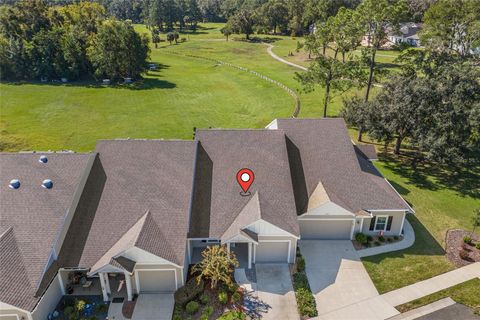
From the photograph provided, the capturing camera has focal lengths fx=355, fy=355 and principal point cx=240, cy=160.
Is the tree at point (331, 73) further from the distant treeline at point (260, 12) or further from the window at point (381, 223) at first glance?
the distant treeline at point (260, 12)

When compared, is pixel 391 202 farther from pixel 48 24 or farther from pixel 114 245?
pixel 48 24

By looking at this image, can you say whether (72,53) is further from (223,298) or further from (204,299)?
(223,298)

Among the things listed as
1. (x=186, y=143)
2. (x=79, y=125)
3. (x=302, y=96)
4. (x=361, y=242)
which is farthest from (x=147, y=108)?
(x=361, y=242)

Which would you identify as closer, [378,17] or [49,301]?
[49,301]

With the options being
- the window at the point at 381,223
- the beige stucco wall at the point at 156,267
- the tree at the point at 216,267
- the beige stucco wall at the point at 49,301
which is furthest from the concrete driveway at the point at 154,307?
the window at the point at 381,223

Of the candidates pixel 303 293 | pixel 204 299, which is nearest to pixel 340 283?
pixel 303 293

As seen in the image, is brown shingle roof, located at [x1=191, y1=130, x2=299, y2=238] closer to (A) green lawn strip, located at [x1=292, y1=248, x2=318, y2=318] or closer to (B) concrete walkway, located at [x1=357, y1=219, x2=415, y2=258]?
(A) green lawn strip, located at [x1=292, y1=248, x2=318, y2=318]
